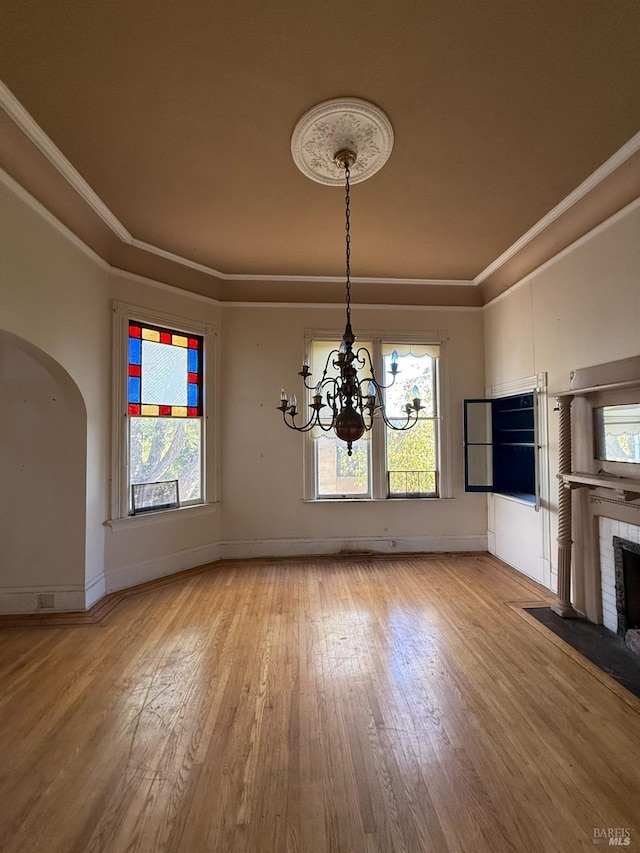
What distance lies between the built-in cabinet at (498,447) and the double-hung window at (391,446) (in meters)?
0.37

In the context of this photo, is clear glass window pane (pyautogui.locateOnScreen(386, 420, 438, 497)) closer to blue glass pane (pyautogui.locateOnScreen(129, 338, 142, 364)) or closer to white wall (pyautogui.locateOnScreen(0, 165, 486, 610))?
white wall (pyautogui.locateOnScreen(0, 165, 486, 610))

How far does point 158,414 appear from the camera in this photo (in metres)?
4.10

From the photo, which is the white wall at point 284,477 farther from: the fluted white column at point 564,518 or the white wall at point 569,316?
the fluted white column at point 564,518

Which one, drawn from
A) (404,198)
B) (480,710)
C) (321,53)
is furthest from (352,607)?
(321,53)

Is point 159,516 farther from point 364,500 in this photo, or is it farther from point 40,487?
point 364,500

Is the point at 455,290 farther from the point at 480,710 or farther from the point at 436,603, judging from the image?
the point at 480,710

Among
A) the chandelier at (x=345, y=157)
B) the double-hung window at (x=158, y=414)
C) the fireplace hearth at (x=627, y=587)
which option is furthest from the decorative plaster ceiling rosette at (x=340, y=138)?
the fireplace hearth at (x=627, y=587)

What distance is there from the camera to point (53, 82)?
2004 mm

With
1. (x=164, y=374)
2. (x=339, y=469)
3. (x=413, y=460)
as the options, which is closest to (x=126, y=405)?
(x=164, y=374)

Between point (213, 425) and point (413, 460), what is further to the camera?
point (413, 460)

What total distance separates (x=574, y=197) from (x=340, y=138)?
6.11ft

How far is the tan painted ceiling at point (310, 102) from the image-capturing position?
5.66 feet

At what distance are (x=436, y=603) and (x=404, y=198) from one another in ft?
11.0

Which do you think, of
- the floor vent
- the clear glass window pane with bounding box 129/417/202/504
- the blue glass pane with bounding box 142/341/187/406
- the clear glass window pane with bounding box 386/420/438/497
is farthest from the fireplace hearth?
the floor vent
